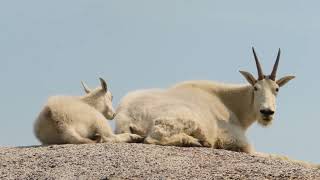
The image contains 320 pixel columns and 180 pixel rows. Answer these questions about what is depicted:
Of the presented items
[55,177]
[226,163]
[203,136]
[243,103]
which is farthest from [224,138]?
[55,177]

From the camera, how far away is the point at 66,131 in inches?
506

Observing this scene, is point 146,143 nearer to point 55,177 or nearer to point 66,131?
point 66,131

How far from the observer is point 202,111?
45.9 ft

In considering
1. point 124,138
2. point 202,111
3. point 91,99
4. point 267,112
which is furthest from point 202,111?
point 91,99

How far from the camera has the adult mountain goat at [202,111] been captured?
43.1ft

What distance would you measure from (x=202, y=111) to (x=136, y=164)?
3201 mm

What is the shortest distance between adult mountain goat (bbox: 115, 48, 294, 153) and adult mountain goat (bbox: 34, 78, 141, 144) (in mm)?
436

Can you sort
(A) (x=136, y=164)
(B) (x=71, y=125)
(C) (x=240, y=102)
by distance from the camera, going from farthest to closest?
(C) (x=240, y=102), (B) (x=71, y=125), (A) (x=136, y=164)

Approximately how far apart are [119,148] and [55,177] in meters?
1.68

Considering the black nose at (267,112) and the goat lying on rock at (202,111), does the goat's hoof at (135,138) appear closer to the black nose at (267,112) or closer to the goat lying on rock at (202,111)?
the goat lying on rock at (202,111)

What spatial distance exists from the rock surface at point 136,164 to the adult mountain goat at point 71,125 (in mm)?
445

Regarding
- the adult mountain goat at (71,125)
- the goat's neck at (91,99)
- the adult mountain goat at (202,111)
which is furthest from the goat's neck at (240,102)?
the adult mountain goat at (71,125)

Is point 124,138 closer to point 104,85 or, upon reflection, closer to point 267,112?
point 104,85

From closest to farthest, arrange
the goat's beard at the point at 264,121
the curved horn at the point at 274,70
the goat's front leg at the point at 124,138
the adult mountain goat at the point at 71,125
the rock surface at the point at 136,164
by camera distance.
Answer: the rock surface at the point at 136,164, the adult mountain goat at the point at 71,125, the goat's front leg at the point at 124,138, the goat's beard at the point at 264,121, the curved horn at the point at 274,70
